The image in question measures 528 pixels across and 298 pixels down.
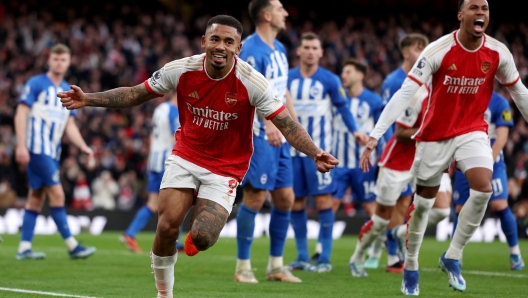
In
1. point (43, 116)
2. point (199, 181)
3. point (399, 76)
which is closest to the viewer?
point (199, 181)

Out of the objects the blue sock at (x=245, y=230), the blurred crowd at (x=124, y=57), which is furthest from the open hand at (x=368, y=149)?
the blurred crowd at (x=124, y=57)

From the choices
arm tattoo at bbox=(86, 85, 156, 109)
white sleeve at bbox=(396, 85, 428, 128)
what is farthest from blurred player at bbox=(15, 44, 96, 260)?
arm tattoo at bbox=(86, 85, 156, 109)

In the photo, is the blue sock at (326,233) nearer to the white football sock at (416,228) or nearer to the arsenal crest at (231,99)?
the white football sock at (416,228)

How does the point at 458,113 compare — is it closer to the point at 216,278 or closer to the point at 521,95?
the point at 521,95

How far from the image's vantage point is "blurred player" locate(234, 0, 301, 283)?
7.97 meters

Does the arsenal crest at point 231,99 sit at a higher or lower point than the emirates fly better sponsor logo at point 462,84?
lower

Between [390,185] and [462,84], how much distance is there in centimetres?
218

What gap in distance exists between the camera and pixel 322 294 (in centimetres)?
715

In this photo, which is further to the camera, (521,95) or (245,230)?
(245,230)

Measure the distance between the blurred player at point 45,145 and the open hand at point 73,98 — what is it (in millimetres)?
4786

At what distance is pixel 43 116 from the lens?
1078 cm

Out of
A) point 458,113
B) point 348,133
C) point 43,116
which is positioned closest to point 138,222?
point 43,116

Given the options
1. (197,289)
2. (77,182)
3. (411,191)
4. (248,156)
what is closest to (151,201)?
(411,191)

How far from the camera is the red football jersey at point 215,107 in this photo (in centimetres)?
596
